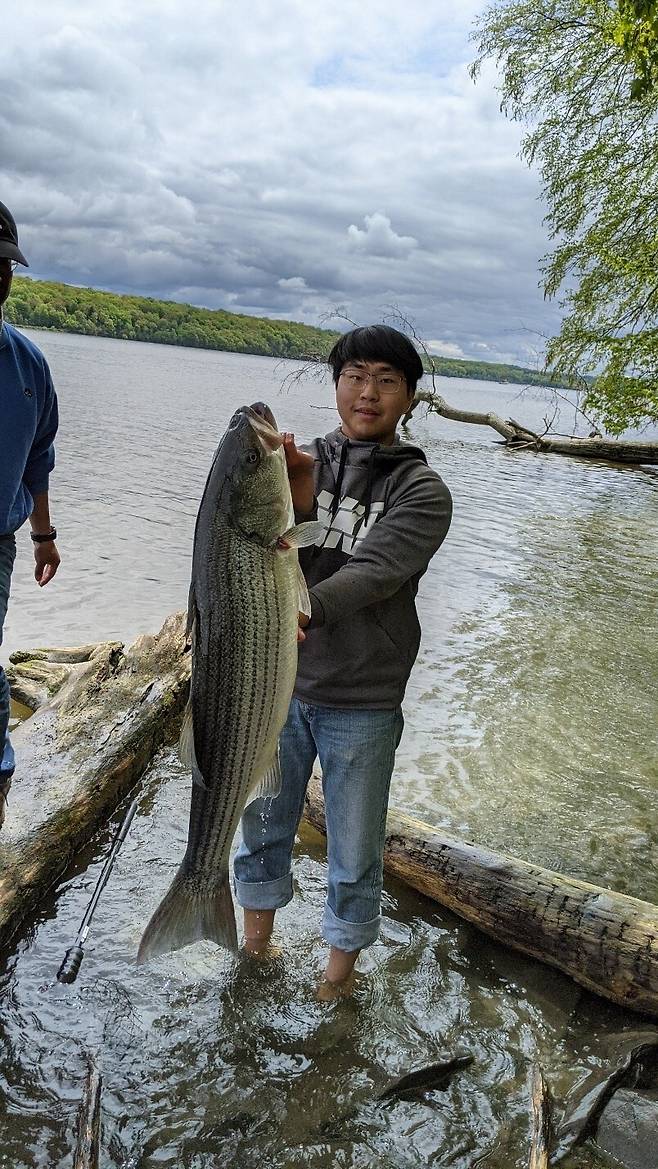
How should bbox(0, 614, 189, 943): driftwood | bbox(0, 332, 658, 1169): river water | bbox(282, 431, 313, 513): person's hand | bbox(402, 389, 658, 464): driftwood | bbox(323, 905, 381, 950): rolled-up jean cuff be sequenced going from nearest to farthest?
bbox(282, 431, 313, 513): person's hand
bbox(0, 332, 658, 1169): river water
bbox(323, 905, 381, 950): rolled-up jean cuff
bbox(0, 614, 189, 943): driftwood
bbox(402, 389, 658, 464): driftwood

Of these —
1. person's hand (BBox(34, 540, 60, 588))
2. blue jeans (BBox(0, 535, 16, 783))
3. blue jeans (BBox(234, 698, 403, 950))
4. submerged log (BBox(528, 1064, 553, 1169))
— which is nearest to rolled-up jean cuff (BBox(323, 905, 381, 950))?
blue jeans (BBox(234, 698, 403, 950))

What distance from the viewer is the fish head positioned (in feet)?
8.61

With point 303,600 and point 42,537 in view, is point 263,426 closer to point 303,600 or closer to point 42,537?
point 303,600

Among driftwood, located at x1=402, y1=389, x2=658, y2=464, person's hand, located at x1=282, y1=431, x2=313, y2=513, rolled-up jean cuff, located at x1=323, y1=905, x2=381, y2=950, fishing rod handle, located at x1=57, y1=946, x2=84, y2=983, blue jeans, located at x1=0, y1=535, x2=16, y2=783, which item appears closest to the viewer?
person's hand, located at x1=282, y1=431, x2=313, y2=513

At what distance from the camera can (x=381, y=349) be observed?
3.09m

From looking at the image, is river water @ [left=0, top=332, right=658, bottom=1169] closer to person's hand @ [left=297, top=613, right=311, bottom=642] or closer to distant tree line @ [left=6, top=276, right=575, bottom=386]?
person's hand @ [left=297, top=613, right=311, bottom=642]

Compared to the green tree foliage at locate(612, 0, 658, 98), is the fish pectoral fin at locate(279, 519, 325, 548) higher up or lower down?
lower down

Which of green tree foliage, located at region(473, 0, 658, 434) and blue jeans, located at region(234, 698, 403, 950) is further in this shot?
green tree foliage, located at region(473, 0, 658, 434)

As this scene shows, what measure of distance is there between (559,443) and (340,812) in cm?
3102

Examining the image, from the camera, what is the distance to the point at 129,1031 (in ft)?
10.8

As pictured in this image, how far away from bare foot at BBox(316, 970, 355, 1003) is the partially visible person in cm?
180

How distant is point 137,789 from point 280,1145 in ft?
8.85

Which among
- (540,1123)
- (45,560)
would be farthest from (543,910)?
(45,560)

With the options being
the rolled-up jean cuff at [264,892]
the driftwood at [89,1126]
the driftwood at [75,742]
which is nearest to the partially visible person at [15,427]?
the driftwood at [75,742]
